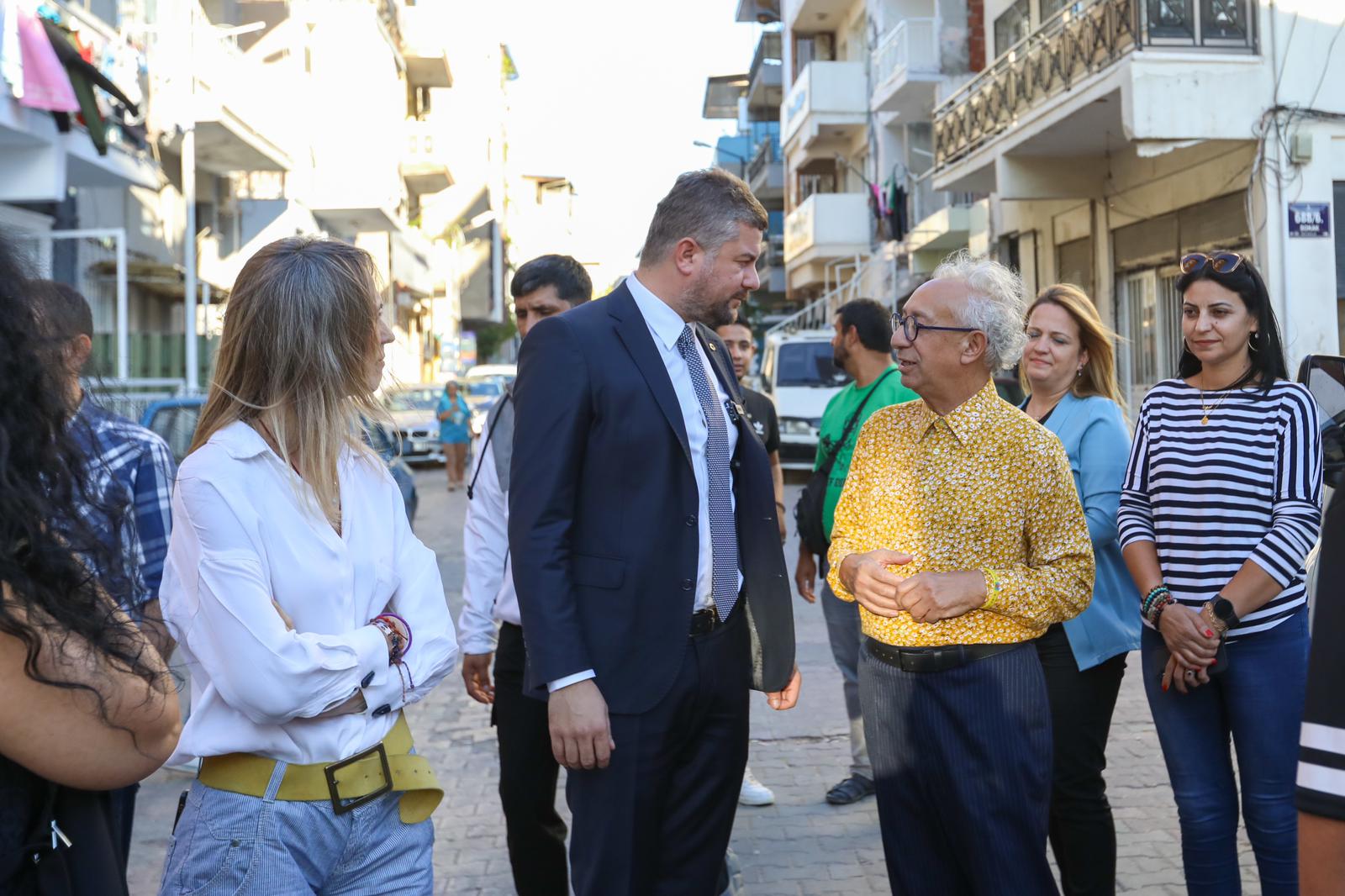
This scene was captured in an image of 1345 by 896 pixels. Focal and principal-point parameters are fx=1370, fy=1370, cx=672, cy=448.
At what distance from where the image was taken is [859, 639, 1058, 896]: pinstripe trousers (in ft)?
11.2

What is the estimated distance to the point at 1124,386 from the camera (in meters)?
18.5

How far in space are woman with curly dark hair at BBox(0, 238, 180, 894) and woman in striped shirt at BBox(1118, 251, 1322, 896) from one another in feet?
9.19

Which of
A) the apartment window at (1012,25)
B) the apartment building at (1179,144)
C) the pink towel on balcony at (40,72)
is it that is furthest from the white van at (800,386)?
the pink towel on balcony at (40,72)

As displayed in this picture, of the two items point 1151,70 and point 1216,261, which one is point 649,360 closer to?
point 1216,261

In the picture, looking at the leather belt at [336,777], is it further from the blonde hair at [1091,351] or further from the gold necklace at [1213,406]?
the blonde hair at [1091,351]

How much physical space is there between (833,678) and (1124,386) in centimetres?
1141

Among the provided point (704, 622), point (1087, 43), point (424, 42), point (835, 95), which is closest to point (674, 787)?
point (704, 622)

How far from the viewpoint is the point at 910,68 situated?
2533 centimetres

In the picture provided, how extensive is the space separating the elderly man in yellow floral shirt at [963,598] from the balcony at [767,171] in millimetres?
45553

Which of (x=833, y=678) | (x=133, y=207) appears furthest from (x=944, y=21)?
(x=833, y=678)

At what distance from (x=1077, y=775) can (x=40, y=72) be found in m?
12.4

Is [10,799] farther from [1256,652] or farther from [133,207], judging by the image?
[133,207]

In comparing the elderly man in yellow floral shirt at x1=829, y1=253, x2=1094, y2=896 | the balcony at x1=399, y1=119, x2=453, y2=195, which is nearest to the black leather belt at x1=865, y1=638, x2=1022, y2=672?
the elderly man in yellow floral shirt at x1=829, y1=253, x2=1094, y2=896

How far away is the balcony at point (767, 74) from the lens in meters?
52.6
